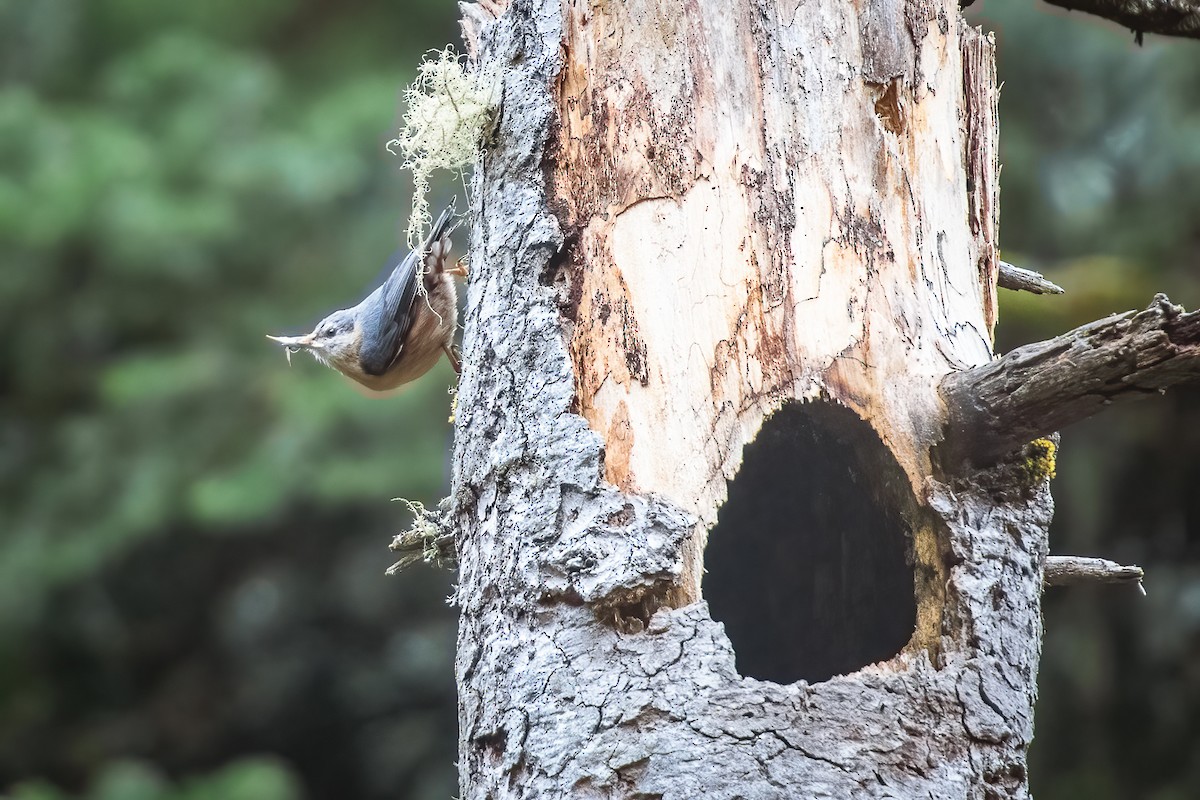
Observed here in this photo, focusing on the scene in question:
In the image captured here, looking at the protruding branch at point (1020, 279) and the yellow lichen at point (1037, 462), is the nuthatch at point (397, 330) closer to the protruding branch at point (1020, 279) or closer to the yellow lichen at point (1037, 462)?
the protruding branch at point (1020, 279)

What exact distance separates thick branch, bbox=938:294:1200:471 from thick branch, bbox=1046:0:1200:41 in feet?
2.01

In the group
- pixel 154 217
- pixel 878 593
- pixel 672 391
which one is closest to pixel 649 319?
pixel 672 391

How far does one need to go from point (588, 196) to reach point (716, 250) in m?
0.18

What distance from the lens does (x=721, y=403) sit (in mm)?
1534

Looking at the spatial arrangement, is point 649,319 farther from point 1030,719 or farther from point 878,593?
→ point 1030,719

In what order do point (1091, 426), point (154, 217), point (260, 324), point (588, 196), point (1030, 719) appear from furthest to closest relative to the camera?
point (260, 324), point (154, 217), point (1091, 426), point (588, 196), point (1030, 719)

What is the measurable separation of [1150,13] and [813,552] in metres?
0.91

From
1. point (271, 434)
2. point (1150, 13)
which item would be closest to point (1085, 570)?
point (1150, 13)

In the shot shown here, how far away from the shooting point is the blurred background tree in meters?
3.61

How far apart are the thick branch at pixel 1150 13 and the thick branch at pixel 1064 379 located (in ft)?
2.01

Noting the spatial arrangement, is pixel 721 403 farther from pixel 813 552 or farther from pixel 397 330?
pixel 397 330

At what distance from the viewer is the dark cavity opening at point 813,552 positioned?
161 centimetres

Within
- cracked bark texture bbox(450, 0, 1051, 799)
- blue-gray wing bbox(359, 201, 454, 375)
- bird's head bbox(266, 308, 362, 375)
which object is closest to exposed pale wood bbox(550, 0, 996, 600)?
cracked bark texture bbox(450, 0, 1051, 799)

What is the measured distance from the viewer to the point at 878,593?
1658mm
